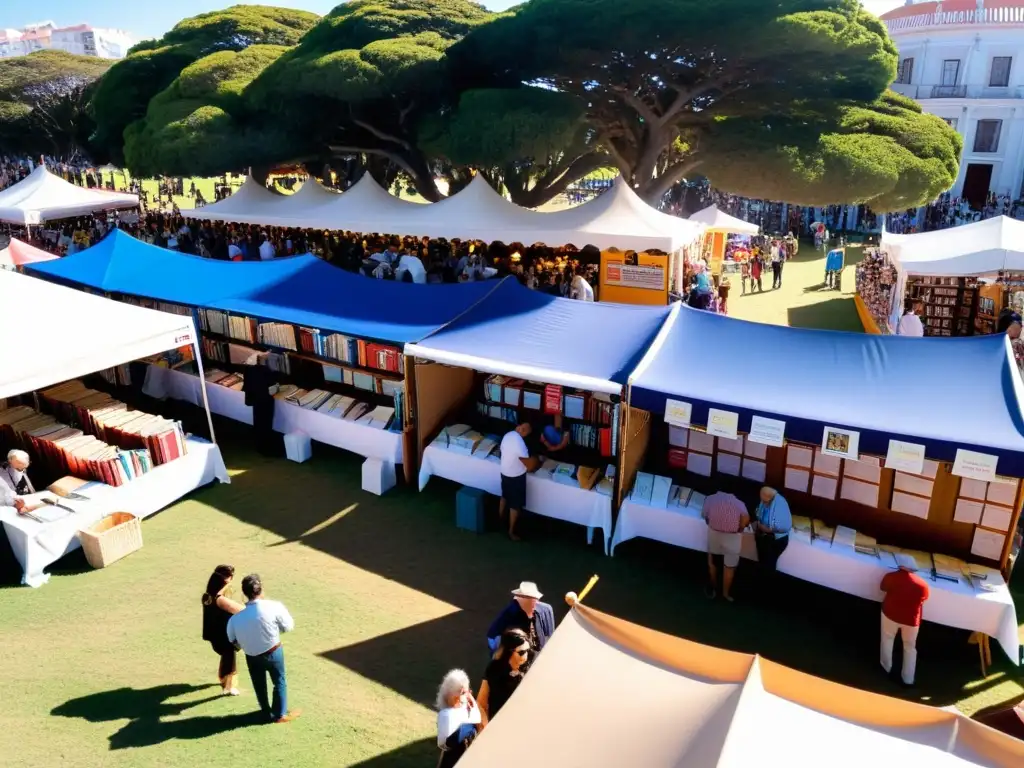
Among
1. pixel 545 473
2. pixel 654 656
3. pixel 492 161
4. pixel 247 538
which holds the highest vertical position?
pixel 492 161

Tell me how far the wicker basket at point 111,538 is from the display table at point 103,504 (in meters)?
0.11

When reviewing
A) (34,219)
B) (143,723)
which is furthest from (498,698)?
(34,219)

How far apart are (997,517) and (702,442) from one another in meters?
2.33

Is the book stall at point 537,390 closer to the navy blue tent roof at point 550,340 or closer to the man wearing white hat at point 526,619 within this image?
the navy blue tent roof at point 550,340

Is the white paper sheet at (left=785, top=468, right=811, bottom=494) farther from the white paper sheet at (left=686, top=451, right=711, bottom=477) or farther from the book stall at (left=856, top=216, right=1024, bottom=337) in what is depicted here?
the book stall at (left=856, top=216, right=1024, bottom=337)

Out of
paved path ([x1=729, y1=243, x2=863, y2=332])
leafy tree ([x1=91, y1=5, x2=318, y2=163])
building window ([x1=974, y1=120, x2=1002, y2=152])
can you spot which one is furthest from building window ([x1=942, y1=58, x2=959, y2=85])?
leafy tree ([x1=91, y1=5, x2=318, y2=163])

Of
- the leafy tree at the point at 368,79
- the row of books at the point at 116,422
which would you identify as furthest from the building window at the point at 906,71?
the row of books at the point at 116,422

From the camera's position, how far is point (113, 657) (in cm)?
499

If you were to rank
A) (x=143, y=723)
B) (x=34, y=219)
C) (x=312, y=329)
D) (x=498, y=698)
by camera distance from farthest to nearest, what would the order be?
(x=34, y=219) → (x=312, y=329) → (x=143, y=723) → (x=498, y=698)

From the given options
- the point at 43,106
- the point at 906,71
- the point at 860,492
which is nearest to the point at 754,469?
the point at 860,492

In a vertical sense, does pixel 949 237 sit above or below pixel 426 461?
above

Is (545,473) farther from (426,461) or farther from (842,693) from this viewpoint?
(842,693)

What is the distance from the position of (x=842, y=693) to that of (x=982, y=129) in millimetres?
42000

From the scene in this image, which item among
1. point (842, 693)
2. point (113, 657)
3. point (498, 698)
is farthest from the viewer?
point (113, 657)
